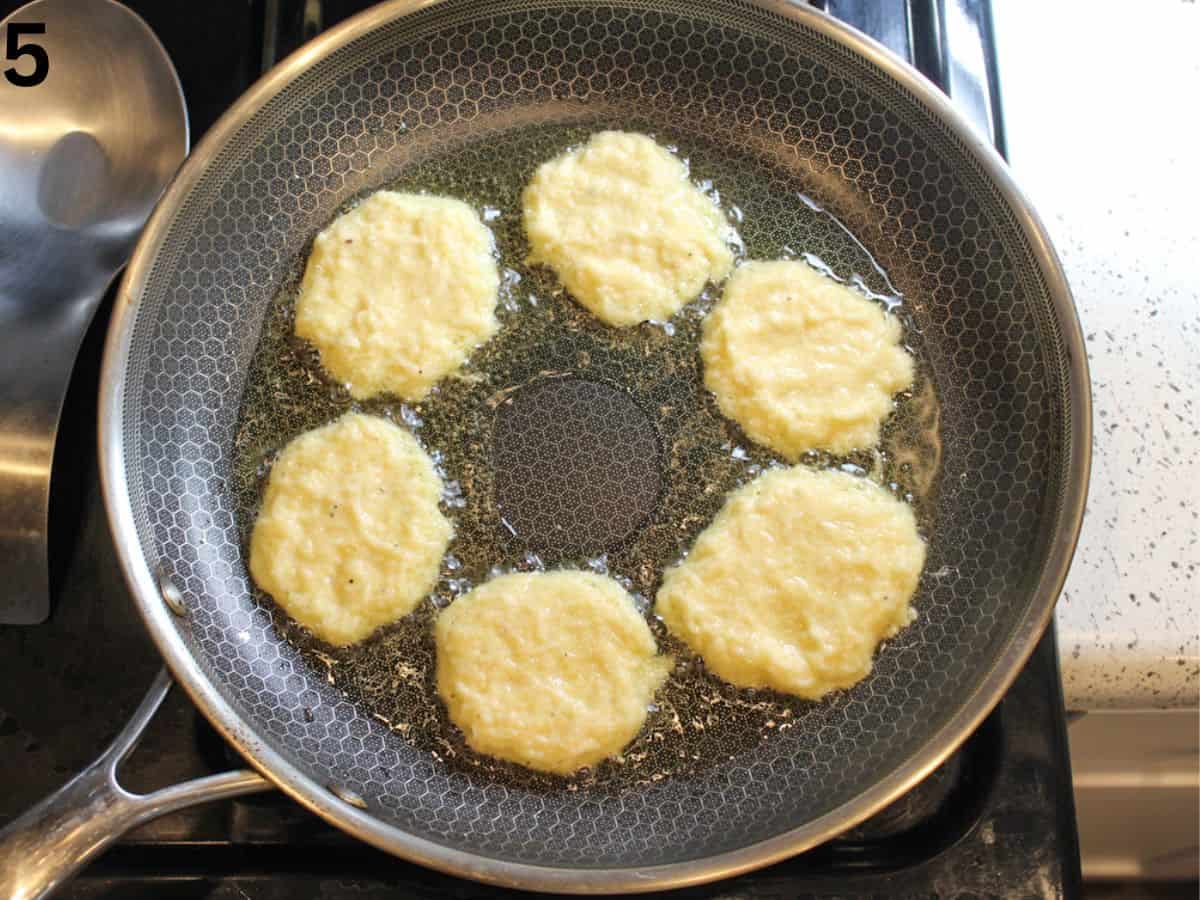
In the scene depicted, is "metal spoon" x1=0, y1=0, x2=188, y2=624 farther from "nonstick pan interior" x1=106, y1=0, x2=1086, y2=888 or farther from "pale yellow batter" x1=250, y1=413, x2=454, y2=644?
"pale yellow batter" x1=250, y1=413, x2=454, y2=644

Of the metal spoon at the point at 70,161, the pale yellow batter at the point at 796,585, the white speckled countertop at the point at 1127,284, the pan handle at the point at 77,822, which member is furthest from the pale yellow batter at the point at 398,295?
the white speckled countertop at the point at 1127,284

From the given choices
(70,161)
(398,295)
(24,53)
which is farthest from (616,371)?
(24,53)

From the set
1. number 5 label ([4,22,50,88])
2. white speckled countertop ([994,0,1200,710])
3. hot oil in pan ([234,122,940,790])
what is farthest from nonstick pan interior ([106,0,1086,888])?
number 5 label ([4,22,50,88])

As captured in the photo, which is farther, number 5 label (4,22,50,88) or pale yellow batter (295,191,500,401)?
number 5 label (4,22,50,88)

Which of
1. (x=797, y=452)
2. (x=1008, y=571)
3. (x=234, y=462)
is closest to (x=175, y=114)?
(x=234, y=462)

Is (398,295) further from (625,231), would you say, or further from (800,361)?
(800,361)

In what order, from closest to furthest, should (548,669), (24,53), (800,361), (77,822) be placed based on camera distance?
(77,822) → (548,669) → (800,361) → (24,53)
